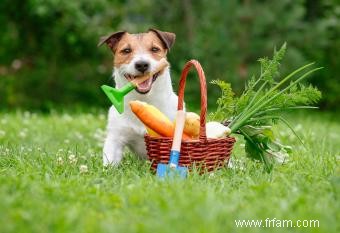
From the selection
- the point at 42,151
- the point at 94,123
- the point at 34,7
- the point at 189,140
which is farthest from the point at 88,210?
the point at 34,7

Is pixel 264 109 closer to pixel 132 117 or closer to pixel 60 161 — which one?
pixel 132 117

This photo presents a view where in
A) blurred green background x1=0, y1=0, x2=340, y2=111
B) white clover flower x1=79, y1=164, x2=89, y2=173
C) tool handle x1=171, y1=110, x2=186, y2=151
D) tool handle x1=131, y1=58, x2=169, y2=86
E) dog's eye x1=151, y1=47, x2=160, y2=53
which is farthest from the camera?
blurred green background x1=0, y1=0, x2=340, y2=111

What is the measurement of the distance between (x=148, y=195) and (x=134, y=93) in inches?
60.6

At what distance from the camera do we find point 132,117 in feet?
15.9

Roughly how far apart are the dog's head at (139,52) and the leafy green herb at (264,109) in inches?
22.2

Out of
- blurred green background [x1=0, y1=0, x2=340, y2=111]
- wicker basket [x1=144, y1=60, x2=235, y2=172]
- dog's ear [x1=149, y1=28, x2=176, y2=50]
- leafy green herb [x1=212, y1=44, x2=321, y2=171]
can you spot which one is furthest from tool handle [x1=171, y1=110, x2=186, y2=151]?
blurred green background [x1=0, y1=0, x2=340, y2=111]

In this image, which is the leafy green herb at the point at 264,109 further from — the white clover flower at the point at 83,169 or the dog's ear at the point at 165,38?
the white clover flower at the point at 83,169

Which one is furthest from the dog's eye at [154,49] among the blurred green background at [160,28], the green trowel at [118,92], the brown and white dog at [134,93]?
the blurred green background at [160,28]

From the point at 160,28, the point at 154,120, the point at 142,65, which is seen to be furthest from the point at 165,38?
the point at 160,28

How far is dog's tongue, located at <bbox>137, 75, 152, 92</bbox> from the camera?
15.0 feet

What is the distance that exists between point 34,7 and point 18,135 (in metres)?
3.85

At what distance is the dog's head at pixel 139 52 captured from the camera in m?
4.61

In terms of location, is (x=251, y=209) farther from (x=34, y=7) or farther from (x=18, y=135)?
(x=34, y=7)

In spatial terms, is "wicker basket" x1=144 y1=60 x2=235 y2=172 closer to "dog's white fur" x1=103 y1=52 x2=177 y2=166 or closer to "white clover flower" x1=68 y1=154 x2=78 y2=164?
"dog's white fur" x1=103 y1=52 x2=177 y2=166
